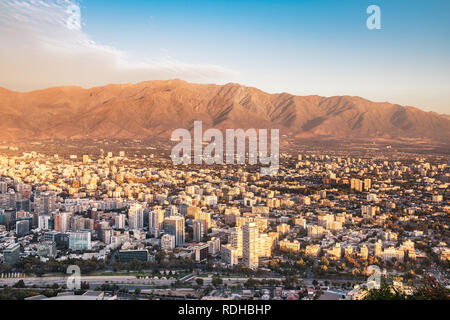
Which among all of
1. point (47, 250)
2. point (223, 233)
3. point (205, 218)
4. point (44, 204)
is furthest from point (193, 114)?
point (47, 250)

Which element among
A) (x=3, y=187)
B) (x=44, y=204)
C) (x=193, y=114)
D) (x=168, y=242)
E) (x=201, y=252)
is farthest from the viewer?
(x=193, y=114)

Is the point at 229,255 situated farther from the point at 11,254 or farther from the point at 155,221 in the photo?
the point at 11,254

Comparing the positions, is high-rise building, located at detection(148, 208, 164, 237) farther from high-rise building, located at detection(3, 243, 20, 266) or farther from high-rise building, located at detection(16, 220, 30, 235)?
high-rise building, located at detection(3, 243, 20, 266)

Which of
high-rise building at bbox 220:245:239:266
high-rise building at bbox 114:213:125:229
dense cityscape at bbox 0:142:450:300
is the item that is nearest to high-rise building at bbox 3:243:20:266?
dense cityscape at bbox 0:142:450:300

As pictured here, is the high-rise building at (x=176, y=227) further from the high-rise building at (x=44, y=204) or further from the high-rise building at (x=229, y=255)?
the high-rise building at (x=44, y=204)

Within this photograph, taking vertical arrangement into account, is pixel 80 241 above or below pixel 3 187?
below
